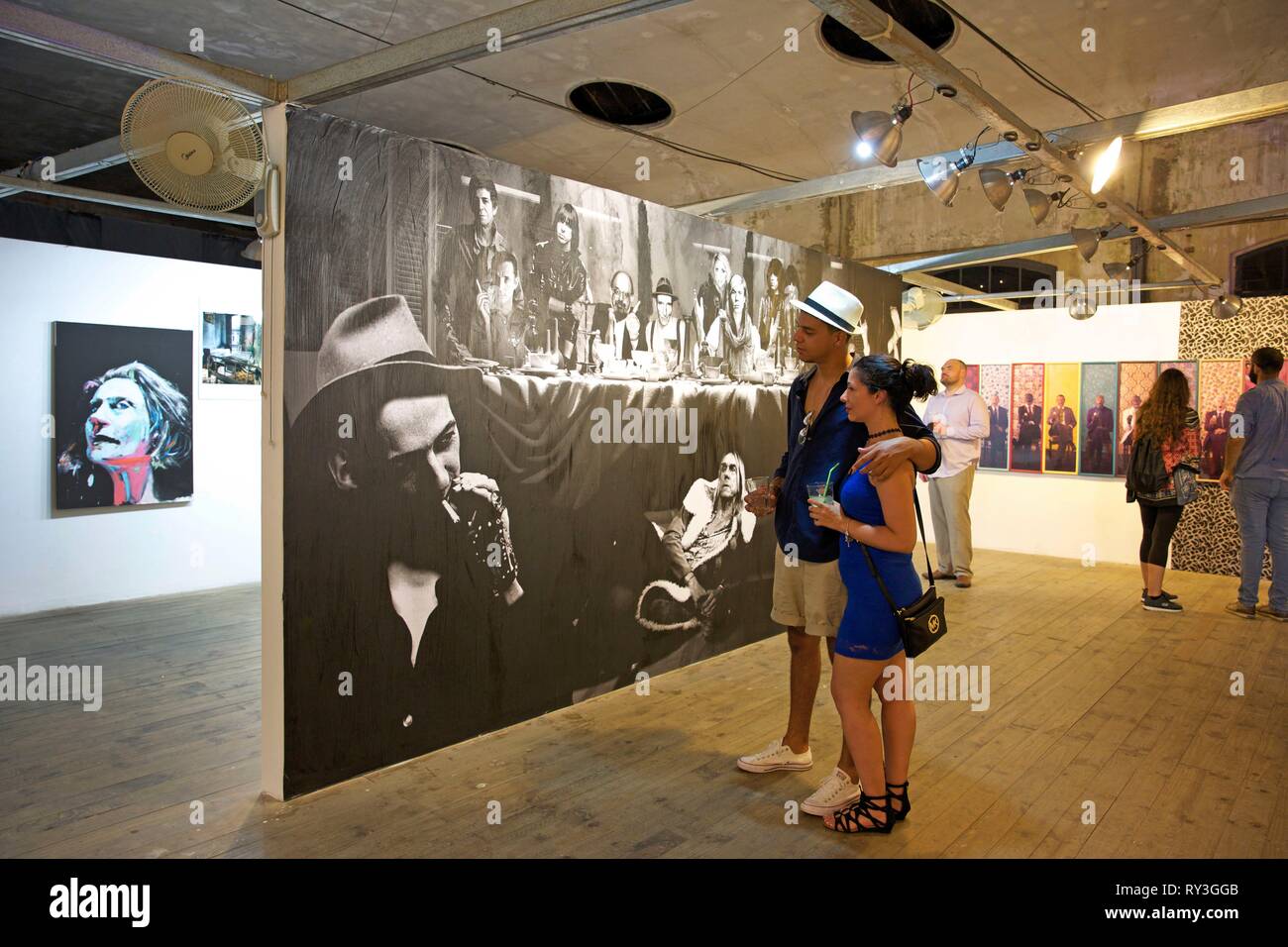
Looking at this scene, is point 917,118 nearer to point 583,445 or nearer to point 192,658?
point 583,445

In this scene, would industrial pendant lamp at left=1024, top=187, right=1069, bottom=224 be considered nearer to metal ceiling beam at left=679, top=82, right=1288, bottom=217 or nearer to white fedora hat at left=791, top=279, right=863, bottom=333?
metal ceiling beam at left=679, top=82, right=1288, bottom=217

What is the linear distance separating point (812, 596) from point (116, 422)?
→ 6079mm

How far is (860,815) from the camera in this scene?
320 cm

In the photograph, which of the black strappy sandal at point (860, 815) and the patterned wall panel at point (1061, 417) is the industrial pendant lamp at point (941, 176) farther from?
the patterned wall panel at point (1061, 417)

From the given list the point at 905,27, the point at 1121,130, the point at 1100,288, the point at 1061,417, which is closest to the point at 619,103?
the point at 905,27

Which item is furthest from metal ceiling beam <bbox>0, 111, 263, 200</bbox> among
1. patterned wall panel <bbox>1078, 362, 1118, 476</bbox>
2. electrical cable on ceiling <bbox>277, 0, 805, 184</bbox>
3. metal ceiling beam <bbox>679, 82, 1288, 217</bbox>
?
patterned wall panel <bbox>1078, 362, 1118, 476</bbox>

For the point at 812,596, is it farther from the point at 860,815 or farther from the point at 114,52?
the point at 114,52

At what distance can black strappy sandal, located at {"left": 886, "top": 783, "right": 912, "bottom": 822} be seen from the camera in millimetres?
3207

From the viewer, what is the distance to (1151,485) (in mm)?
6992

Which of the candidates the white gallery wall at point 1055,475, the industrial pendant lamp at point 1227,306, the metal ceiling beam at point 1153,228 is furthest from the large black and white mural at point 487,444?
the industrial pendant lamp at point 1227,306

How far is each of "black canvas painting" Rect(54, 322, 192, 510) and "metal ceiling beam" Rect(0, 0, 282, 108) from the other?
4.02 meters

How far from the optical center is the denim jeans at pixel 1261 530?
21.9 ft

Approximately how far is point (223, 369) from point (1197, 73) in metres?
7.52
